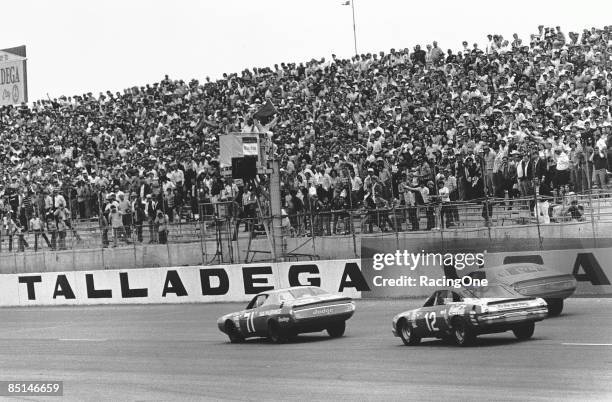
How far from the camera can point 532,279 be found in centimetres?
1872

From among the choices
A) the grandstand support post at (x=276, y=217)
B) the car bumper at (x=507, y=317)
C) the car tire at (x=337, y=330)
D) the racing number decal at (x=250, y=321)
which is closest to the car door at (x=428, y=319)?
the car bumper at (x=507, y=317)

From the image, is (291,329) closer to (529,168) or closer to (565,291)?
(565,291)

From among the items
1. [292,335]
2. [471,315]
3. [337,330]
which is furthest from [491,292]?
[292,335]

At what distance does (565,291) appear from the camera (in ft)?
63.1

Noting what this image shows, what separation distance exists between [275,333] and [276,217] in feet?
27.6

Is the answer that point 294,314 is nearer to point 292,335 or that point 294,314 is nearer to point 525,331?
point 292,335

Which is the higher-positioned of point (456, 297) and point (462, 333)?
point (456, 297)

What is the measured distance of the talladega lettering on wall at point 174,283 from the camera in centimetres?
2714

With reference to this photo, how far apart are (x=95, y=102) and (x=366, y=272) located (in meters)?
20.0

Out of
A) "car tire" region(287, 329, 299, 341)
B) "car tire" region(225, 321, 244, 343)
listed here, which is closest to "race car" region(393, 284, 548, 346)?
"car tire" region(287, 329, 299, 341)

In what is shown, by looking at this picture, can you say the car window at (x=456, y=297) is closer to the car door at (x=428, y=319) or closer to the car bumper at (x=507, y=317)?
the car door at (x=428, y=319)

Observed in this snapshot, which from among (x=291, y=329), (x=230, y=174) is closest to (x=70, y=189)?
(x=230, y=174)

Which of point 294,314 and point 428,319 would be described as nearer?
point 428,319

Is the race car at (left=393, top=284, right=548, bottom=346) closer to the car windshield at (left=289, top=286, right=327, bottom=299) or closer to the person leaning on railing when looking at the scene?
the car windshield at (left=289, top=286, right=327, bottom=299)
